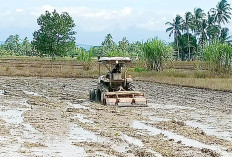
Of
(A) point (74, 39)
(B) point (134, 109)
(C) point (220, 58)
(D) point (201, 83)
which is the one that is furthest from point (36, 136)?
(A) point (74, 39)

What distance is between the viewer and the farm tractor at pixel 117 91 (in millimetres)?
15305

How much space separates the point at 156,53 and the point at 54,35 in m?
21.5

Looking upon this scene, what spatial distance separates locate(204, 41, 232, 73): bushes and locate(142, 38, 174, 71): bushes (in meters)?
5.05

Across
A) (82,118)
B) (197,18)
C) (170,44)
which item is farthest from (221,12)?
(82,118)

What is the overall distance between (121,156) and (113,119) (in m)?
4.71

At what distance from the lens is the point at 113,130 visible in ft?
32.8

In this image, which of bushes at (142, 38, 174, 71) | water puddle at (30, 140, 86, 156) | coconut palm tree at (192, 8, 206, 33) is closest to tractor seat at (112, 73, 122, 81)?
water puddle at (30, 140, 86, 156)

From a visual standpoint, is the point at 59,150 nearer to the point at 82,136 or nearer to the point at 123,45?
the point at 82,136

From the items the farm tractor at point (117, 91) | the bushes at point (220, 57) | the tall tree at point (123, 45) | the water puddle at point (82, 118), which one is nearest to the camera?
the water puddle at point (82, 118)

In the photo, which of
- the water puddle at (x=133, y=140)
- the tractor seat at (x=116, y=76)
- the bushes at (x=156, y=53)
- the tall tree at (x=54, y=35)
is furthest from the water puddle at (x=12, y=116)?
the tall tree at (x=54, y=35)

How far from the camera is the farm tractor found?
1530cm

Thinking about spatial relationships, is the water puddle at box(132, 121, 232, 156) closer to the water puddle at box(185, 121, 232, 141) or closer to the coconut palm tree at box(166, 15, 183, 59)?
Result: the water puddle at box(185, 121, 232, 141)

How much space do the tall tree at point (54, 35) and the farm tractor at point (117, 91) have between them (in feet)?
124

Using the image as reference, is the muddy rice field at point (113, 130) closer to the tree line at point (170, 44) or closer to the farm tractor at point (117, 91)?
the farm tractor at point (117, 91)
